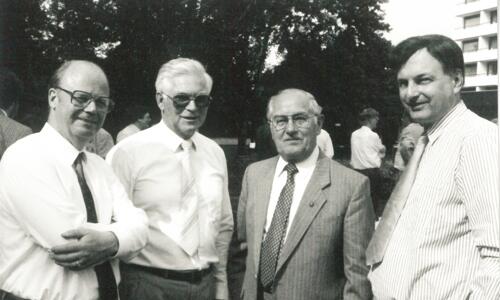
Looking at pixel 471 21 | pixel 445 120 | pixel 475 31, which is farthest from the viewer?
pixel 471 21

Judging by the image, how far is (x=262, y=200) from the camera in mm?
3312

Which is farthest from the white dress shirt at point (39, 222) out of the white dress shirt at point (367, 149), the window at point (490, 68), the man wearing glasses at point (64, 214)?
the window at point (490, 68)

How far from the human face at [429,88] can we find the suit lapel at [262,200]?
104 cm

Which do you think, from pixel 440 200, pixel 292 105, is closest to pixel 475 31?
pixel 292 105

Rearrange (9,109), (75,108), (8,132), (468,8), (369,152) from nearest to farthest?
(75,108)
(8,132)
(9,109)
(369,152)
(468,8)

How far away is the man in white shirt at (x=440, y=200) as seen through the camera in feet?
6.80

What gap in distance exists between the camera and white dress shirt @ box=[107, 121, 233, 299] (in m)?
3.12

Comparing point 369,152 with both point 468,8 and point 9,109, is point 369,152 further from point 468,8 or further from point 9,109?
point 468,8

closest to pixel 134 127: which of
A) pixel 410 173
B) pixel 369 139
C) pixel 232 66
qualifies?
pixel 369 139

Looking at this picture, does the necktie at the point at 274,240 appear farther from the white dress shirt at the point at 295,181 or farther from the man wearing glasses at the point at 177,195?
the man wearing glasses at the point at 177,195

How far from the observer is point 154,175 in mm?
3207

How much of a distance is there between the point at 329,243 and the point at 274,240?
0.31 metres

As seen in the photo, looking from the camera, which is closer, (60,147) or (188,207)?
(60,147)

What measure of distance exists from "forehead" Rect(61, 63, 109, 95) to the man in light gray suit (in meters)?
1.13
